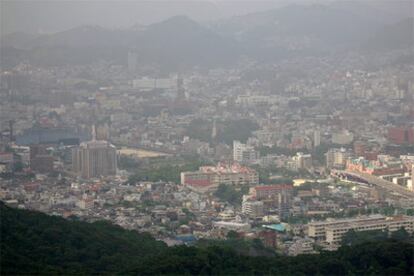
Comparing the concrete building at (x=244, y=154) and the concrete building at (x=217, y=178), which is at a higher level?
the concrete building at (x=244, y=154)

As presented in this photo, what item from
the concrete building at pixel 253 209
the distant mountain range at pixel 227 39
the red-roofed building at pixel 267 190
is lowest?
the concrete building at pixel 253 209

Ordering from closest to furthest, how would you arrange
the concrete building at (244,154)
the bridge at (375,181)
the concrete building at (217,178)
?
A: 1. the bridge at (375,181)
2. the concrete building at (217,178)
3. the concrete building at (244,154)

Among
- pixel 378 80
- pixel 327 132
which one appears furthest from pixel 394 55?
pixel 327 132

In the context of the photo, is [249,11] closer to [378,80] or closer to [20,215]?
[378,80]

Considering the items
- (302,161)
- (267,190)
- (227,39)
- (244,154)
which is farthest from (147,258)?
(227,39)

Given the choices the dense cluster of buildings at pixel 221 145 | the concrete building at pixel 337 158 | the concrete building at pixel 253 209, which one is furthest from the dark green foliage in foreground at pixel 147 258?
the concrete building at pixel 337 158

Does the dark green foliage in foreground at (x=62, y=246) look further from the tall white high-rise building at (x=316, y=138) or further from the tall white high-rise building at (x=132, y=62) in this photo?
the tall white high-rise building at (x=132, y=62)
